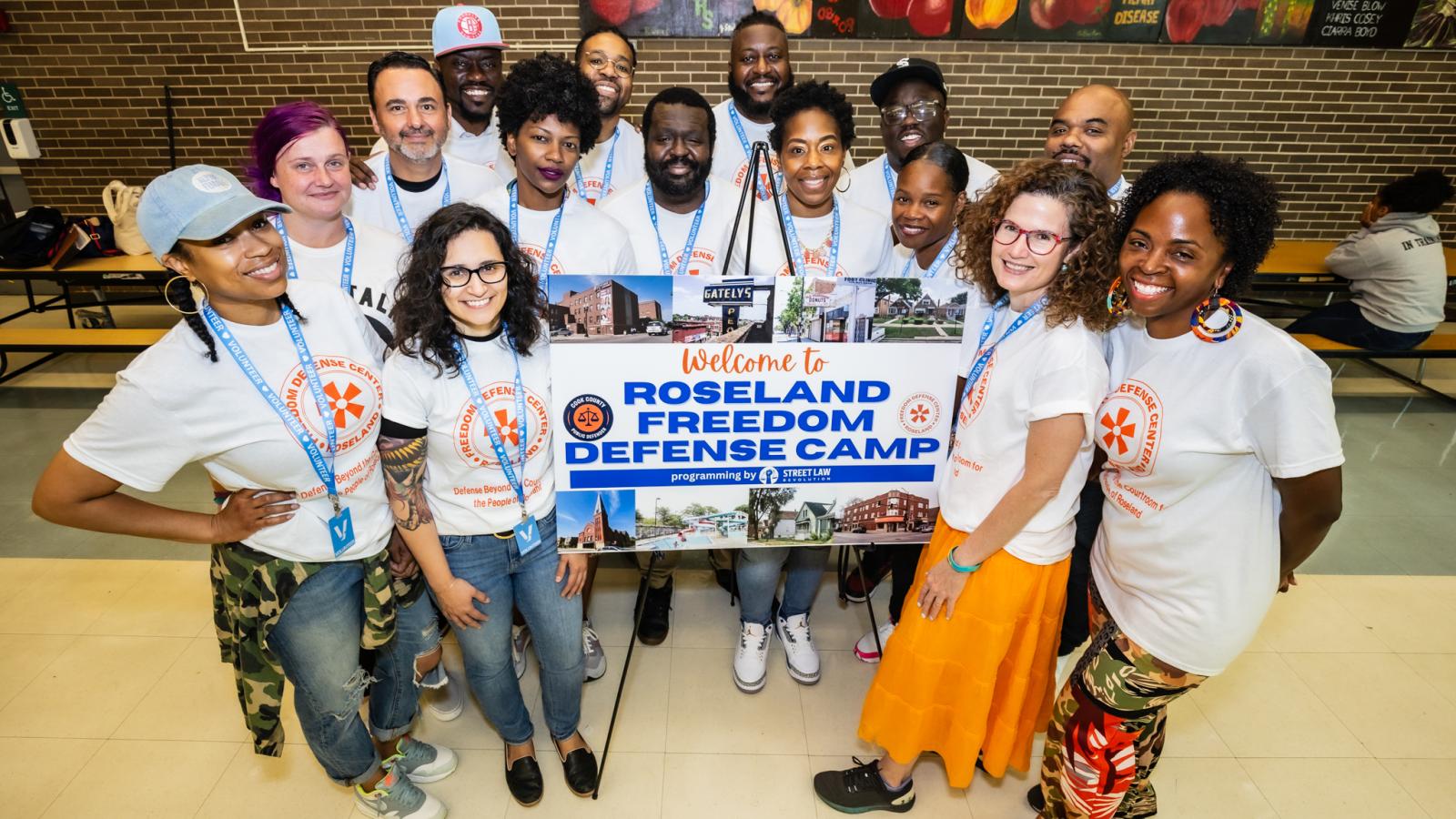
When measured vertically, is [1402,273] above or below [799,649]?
above

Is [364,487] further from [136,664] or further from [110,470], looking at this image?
[136,664]

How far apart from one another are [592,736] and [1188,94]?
623 cm

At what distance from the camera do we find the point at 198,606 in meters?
2.94

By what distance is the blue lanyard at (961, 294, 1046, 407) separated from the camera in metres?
1.68

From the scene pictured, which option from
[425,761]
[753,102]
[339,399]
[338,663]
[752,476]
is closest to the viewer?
[339,399]

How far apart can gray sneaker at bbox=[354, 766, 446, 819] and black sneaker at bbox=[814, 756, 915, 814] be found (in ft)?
3.73

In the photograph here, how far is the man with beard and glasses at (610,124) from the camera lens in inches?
124

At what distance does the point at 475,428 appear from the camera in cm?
175

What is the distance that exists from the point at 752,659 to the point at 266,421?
1.73 meters

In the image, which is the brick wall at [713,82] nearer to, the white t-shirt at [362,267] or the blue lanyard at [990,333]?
the white t-shirt at [362,267]

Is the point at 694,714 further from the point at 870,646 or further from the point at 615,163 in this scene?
the point at 615,163

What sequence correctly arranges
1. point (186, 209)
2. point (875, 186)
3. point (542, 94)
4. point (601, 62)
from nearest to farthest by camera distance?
1. point (186, 209)
2. point (542, 94)
3. point (875, 186)
4. point (601, 62)

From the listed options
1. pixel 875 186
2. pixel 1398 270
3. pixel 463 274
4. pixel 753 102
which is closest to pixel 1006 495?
pixel 463 274

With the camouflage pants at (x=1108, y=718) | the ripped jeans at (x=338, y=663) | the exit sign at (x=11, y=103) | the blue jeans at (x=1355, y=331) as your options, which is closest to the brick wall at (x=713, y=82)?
the exit sign at (x=11, y=103)
